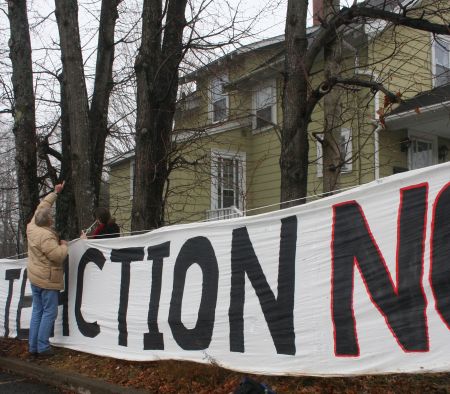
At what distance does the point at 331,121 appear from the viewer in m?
6.75

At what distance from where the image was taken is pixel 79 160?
7.89m

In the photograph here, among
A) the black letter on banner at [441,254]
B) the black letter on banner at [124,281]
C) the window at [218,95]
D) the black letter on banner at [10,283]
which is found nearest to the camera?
the black letter on banner at [441,254]

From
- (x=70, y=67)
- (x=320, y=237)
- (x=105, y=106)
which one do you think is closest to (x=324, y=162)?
(x=320, y=237)

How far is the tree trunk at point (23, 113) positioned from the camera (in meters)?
9.21

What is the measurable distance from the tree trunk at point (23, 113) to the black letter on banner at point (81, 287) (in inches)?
126

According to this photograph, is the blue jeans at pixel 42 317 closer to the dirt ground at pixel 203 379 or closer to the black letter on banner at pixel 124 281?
the dirt ground at pixel 203 379

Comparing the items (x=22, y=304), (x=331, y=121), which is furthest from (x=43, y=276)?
(x=331, y=121)

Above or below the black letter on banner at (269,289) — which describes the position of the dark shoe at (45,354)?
below

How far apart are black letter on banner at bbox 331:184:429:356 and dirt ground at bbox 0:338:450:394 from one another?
61cm

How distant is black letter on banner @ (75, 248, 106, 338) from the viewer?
618cm

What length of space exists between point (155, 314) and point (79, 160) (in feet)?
11.8

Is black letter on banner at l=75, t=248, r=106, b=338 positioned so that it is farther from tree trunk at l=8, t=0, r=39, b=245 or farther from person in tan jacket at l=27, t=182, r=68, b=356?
tree trunk at l=8, t=0, r=39, b=245

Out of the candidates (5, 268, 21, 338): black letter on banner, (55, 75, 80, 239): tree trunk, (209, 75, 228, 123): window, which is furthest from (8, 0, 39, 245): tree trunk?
(209, 75, 228, 123): window

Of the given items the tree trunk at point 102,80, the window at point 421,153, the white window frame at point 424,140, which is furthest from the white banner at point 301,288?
the window at point 421,153
